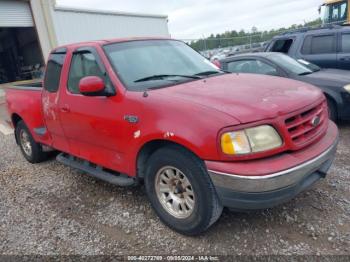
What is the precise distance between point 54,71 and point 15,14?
37.6 ft

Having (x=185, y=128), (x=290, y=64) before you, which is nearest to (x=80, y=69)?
(x=185, y=128)

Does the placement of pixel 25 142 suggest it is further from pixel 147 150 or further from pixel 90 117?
pixel 147 150

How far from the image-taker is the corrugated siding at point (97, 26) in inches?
608

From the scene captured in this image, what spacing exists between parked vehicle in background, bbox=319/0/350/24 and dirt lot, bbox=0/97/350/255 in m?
12.9

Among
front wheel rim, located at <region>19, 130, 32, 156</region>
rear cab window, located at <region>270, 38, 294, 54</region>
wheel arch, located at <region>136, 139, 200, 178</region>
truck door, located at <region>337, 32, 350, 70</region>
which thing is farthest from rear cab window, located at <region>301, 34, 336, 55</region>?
front wheel rim, located at <region>19, 130, 32, 156</region>

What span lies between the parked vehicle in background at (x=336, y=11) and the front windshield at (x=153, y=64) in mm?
13390

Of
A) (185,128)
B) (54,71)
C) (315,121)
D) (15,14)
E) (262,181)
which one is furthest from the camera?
(15,14)

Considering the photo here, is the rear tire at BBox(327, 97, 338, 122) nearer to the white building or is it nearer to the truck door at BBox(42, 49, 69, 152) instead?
the truck door at BBox(42, 49, 69, 152)

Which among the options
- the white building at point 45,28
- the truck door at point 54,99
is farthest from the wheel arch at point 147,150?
the white building at point 45,28

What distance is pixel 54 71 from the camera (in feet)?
14.9

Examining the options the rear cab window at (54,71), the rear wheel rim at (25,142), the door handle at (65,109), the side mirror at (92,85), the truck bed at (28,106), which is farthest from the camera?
the rear wheel rim at (25,142)

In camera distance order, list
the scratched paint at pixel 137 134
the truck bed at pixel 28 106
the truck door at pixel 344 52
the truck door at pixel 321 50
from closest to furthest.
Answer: the scratched paint at pixel 137 134 → the truck bed at pixel 28 106 → the truck door at pixel 344 52 → the truck door at pixel 321 50

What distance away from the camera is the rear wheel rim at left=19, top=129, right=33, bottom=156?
576 centimetres

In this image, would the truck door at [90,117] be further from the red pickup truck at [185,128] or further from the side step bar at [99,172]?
the side step bar at [99,172]
